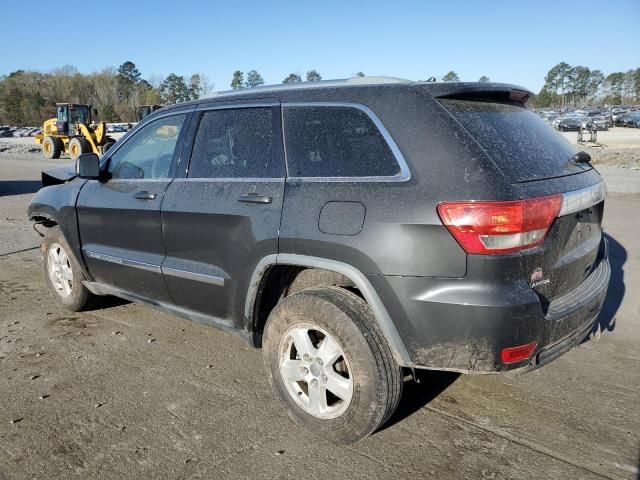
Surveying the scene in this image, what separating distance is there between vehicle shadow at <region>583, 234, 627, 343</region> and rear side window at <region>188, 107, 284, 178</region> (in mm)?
2483

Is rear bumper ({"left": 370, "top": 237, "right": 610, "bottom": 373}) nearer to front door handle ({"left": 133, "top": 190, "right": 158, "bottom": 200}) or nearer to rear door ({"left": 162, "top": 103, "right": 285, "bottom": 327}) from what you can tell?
rear door ({"left": 162, "top": 103, "right": 285, "bottom": 327})

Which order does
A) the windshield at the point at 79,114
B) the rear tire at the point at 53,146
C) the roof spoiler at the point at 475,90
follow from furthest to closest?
the windshield at the point at 79,114, the rear tire at the point at 53,146, the roof spoiler at the point at 475,90

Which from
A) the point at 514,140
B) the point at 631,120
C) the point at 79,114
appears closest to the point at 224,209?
the point at 514,140

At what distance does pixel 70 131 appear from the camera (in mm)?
25422

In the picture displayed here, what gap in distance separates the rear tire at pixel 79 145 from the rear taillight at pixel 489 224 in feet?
75.5

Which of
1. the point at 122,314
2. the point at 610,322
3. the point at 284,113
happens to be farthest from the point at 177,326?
the point at 610,322

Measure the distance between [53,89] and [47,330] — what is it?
10208cm

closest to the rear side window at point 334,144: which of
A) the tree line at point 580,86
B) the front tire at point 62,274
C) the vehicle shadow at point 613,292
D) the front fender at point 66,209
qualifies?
the vehicle shadow at point 613,292

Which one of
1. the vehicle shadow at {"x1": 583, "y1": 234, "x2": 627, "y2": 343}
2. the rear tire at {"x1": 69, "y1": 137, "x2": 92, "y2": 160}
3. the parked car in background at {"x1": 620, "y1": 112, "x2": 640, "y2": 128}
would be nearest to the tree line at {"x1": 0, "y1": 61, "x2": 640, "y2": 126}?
the parked car in background at {"x1": 620, "y1": 112, "x2": 640, "y2": 128}

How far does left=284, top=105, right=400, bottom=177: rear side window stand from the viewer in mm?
2770

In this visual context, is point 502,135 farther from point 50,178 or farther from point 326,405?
point 50,178

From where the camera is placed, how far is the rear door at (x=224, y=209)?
10.2ft

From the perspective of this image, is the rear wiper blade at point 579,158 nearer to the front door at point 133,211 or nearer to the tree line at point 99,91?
the front door at point 133,211

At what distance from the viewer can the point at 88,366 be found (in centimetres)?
384
